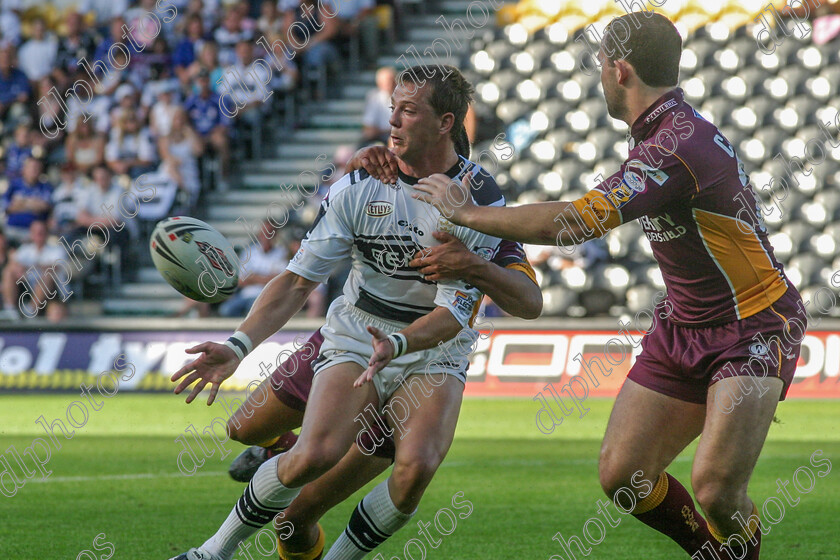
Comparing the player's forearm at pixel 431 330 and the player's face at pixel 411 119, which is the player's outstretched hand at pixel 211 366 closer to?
the player's forearm at pixel 431 330

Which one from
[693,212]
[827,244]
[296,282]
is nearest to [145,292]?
[827,244]

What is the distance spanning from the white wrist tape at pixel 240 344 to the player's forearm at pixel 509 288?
3.35 feet

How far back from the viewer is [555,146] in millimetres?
17781

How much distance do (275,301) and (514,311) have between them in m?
1.08

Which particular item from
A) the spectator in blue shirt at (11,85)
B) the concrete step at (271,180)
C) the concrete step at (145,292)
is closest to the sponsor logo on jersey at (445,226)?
the concrete step at (145,292)

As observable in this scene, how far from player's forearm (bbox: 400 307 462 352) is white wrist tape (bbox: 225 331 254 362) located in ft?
2.26

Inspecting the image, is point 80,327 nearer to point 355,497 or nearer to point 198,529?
point 355,497

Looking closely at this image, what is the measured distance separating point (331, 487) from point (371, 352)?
0.64 metres

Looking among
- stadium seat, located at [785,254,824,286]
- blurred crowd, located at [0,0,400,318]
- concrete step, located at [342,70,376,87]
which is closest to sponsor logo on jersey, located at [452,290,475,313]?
blurred crowd, located at [0,0,400,318]

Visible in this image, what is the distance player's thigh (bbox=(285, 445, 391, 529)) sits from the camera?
516 cm

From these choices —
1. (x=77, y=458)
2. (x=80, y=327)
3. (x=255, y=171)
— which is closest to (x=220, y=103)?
(x=255, y=171)

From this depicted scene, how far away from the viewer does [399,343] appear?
475 cm

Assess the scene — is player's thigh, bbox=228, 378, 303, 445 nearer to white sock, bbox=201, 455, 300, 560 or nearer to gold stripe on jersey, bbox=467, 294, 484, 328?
white sock, bbox=201, 455, 300, 560

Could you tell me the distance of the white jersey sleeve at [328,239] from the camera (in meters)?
5.18
